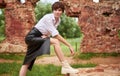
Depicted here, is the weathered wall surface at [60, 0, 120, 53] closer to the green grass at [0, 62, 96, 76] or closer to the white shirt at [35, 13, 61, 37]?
the green grass at [0, 62, 96, 76]

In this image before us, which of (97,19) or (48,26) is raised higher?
(48,26)

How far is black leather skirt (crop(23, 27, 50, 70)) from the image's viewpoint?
5.30m

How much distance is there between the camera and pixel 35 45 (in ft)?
17.9

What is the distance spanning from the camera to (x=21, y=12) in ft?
45.1

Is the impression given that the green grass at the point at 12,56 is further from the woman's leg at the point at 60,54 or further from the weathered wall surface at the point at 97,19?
the woman's leg at the point at 60,54

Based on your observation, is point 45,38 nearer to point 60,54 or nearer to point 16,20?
point 60,54

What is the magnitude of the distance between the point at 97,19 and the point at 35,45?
8.34m

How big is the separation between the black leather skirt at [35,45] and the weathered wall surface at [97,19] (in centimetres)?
799

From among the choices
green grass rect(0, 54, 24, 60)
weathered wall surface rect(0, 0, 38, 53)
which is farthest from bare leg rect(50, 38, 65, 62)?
weathered wall surface rect(0, 0, 38, 53)

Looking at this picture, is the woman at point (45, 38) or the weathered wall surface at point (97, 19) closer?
the woman at point (45, 38)

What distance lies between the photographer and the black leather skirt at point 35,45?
5305 mm

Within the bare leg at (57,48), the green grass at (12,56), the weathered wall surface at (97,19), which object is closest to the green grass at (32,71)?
the bare leg at (57,48)

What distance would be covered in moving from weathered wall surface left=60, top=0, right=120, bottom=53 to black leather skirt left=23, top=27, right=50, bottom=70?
7.99 meters

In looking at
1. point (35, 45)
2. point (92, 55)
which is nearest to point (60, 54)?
point (35, 45)
